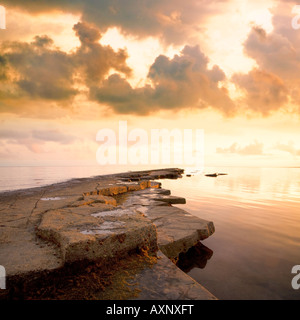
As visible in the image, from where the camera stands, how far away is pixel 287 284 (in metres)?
2.59

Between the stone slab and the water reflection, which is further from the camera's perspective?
the water reflection

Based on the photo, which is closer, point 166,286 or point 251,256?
point 166,286

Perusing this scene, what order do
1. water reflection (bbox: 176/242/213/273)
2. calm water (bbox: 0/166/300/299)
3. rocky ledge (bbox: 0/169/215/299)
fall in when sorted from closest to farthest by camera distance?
rocky ledge (bbox: 0/169/215/299) → calm water (bbox: 0/166/300/299) → water reflection (bbox: 176/242/213/273)

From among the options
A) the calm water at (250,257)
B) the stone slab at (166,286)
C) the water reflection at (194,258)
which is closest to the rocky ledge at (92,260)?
the stone slab at (166,286)

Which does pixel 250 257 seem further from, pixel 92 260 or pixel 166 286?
pixel 92 260

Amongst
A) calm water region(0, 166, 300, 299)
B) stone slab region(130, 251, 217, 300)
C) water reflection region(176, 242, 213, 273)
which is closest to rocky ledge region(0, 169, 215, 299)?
stone slab region(130, 251, 217, 300)

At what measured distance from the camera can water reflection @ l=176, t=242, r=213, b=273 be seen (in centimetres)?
292

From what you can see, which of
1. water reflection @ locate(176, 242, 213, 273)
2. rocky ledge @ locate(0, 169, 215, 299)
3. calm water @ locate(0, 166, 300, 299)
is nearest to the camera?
rocky ledge @ locate(0, 169, 215, 299)

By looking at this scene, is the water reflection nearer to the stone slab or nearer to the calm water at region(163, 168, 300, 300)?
the calm water at region(163, 168, 300, 300)

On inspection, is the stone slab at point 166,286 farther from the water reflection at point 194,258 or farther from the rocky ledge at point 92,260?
the water reflection at point 194,258

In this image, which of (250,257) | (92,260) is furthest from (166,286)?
(250,257)

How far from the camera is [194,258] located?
3.18 m
